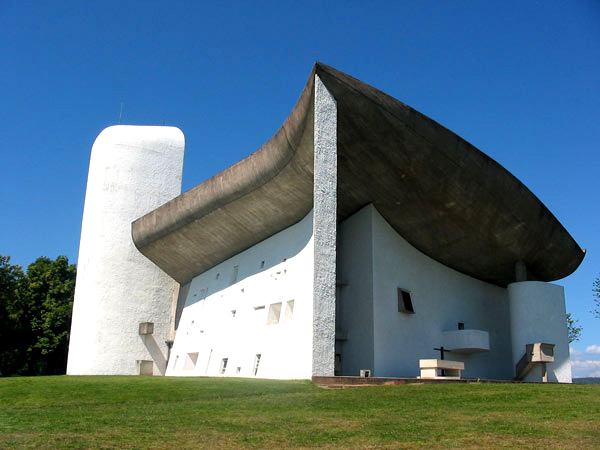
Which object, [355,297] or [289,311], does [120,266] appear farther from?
[355,297]

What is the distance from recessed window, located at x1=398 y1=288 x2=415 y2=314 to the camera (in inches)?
786

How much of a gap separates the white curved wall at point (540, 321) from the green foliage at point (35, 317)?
26.9m

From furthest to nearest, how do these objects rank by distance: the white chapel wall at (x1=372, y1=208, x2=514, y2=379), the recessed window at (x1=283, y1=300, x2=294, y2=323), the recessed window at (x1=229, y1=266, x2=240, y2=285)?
the recessed window at (x1=229, y1=266, x2=240, y2=285) < the white chapel wall at (x1=372, y1=208, x2=514, y2=379) < the recessed window at (x1=283, y1=300, x2=294, y2=323)

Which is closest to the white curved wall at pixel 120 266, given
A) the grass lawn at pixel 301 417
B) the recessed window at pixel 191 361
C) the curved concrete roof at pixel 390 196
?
the recessed window at pixel 191 361

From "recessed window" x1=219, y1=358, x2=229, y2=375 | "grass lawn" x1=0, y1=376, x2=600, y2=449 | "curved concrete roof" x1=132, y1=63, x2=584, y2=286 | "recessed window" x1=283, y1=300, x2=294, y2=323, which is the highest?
"curved concrete roof" x1=132, y1=63, x2=584, y2=286

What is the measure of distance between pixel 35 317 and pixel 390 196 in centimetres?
2690

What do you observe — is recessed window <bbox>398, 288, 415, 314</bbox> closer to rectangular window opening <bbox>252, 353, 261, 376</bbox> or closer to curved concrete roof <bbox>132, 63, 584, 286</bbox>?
curved concrete roof <bbox>132, 63, 584, 286</bbox>

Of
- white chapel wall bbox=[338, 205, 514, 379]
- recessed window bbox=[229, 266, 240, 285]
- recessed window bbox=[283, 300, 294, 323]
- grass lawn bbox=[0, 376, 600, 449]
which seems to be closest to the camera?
grass lawn bbox=[0, 376, 600, 449]

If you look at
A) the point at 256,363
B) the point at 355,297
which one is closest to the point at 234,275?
the point at 256,363

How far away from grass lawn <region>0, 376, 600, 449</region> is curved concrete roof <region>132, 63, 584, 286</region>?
7158 millimetres

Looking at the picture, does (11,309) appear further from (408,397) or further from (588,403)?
(588,403)

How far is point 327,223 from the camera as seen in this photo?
14484 millimetres

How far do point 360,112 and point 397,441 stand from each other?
10884 mm

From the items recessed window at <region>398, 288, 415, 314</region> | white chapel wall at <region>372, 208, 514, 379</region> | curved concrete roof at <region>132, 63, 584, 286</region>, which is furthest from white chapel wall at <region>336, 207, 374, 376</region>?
recessed window at <region>398, 288, 415, 314</region>
